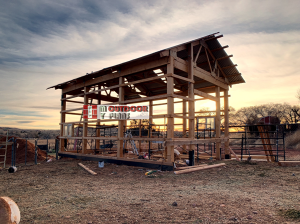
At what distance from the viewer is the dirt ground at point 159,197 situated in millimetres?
4602

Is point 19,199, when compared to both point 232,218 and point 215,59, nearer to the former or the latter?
point 232,218

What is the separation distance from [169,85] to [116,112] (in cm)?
409

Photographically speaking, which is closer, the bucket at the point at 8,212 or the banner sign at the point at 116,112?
the bucket at the point at 8,212

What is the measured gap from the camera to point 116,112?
1295 cm

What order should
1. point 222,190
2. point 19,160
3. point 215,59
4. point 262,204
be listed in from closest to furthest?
point 262,204, point 222,190, point 215,59, point 19,160

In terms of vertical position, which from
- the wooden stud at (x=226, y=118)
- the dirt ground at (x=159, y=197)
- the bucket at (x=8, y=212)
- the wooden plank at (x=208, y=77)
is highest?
the wooden plank at (x=208, y=77)

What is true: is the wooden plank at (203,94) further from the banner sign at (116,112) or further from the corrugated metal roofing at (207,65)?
the banner sign at (116,112)

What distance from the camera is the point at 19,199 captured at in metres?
6.27

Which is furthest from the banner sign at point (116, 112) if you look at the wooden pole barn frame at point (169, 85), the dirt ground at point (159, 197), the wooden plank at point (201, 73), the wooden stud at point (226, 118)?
the wooden stud at point (226, 118)

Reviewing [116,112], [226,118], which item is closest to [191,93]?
[116,112]

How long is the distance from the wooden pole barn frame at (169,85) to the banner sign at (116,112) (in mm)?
349

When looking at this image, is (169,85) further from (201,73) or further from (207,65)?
(207,65)

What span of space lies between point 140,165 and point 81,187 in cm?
407

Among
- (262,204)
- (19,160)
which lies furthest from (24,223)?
(19,160)
